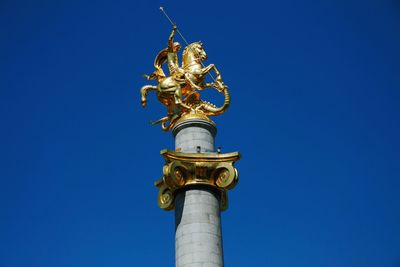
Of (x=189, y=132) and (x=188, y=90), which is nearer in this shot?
(x=189, y=132)

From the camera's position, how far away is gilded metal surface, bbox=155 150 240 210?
23.8 metres

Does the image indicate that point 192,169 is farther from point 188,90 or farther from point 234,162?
point 188,90

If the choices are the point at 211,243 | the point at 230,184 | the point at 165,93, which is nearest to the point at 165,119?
the point at 165,93

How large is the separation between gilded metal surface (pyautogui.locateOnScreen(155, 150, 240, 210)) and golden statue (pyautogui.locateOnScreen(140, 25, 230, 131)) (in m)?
2.67

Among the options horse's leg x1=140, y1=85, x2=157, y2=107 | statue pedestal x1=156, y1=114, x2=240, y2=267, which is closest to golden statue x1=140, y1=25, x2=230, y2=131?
horse's leg x1=140, y1=85, x2=157, y2=107

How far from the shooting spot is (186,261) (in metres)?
22.3

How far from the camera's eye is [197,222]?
75.2 ft

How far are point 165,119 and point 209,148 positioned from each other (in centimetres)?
292

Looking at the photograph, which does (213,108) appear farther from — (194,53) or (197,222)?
(197,222)

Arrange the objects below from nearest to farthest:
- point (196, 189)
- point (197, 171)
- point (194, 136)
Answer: point (196, 189) → point (197, 171) → point (194, 136)

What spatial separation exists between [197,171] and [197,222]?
6.56 feet

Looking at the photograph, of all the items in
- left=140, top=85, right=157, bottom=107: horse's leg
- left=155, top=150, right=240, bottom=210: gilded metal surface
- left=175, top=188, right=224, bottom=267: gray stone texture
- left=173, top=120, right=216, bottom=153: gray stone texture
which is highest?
left=140, top=85, right=157, bottom=107: horse's leg

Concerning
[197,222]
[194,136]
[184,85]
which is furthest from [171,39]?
[197,222]

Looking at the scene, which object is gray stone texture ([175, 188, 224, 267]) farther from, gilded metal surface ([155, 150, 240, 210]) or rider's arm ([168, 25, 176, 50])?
rider's arm ([168, 25, 176, 50])
